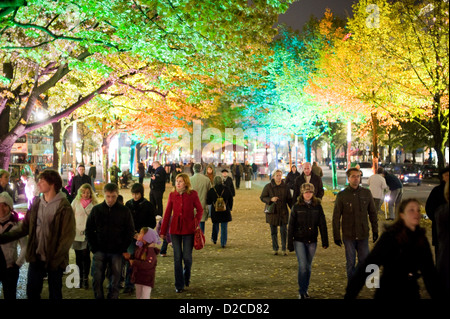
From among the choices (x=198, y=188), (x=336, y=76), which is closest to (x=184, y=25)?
(x=198, y=188)

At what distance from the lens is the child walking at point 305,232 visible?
23.5 feet

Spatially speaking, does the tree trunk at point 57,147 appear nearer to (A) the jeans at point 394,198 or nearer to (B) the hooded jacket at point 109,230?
(A) the jeans at point 394,198

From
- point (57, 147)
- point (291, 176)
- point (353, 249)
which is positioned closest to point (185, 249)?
point (353, 249)

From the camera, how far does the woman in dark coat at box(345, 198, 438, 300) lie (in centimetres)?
411

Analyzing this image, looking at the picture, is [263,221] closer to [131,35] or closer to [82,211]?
[131,35]

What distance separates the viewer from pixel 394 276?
4156 millimetres

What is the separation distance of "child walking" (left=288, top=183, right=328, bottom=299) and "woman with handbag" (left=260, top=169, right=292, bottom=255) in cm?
303

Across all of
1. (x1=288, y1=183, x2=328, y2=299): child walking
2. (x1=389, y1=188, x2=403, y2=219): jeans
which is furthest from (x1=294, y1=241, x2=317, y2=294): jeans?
(x1=389, y1=188, x2=403, y2=219): jeans

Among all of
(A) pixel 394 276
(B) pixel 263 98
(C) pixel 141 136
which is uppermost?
(B) pixel 263 98

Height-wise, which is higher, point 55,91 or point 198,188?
point 55,91

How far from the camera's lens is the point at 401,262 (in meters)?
4.18
